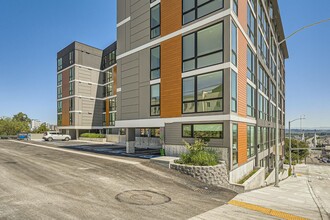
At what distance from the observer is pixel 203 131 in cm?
1328

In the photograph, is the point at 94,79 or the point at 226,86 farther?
the point at 94,79

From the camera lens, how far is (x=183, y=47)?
14758mm

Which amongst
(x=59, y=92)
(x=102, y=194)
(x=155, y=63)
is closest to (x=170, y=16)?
(x=155, y=63)

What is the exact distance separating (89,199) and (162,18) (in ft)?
47.6

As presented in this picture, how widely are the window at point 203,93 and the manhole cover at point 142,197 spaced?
6.93m

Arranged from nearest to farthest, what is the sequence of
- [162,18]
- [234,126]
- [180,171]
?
[180,171] < [234,126] < [162,18]

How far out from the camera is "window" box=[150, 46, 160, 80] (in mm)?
16653

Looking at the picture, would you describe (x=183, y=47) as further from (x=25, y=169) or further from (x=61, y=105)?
(x=61, y=105)

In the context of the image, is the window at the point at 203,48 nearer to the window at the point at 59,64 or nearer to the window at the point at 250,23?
the window at the point at 250,23

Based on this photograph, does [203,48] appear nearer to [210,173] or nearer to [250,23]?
[250,23]

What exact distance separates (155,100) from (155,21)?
23.1 feet

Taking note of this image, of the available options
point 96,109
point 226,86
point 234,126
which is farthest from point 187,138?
point 96,109

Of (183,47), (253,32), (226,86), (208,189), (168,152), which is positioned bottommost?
(208,189)

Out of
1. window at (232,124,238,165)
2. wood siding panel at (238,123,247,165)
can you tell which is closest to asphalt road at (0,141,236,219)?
window at (232,124,238,165)
